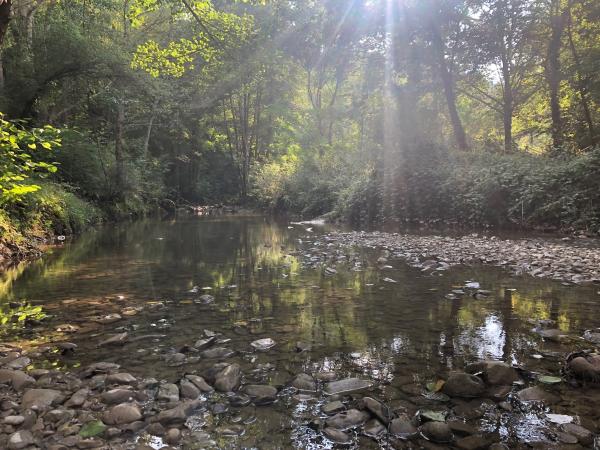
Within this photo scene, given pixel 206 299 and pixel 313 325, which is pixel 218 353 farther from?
pixel 206 299

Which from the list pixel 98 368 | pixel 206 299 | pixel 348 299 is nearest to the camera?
pixel 98 368

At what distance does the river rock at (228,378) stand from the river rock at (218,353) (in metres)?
0.48

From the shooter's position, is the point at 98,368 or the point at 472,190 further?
the point at 472,190

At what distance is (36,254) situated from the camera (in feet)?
34.6

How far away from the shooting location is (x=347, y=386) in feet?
10.7

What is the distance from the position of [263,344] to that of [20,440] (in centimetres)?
216

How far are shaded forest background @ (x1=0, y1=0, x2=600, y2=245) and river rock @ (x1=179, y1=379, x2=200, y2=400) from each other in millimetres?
7742

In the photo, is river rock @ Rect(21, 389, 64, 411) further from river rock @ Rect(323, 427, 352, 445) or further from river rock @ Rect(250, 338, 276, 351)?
river rock @ Rect(323, 427, 352, 445)

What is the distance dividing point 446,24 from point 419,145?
19.4ft

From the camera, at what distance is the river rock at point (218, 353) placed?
395 centimetres

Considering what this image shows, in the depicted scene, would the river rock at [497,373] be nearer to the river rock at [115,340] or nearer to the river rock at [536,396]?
the river rock at [536,396]

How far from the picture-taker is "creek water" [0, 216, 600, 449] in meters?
2.91

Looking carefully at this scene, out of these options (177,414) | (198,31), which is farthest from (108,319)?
(198,31)

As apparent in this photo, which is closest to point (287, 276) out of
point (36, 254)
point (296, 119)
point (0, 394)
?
point (0, 394)
